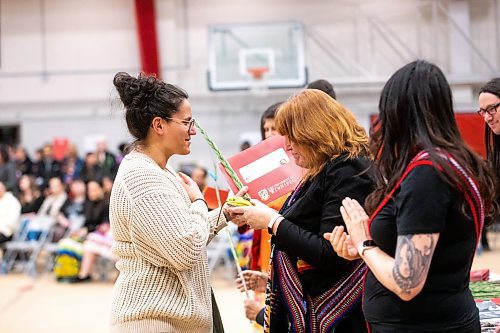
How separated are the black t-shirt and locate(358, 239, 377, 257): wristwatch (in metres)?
0.04

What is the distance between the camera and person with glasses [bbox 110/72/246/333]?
A: 2152 mm

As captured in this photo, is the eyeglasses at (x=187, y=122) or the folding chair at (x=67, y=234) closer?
the eyeglasses at (x=187, y=122)

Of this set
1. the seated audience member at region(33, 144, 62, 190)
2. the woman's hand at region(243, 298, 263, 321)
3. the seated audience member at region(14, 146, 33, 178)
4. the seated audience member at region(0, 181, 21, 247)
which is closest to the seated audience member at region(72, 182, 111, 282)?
the seated audience member at region(0, 181, 21, 247)

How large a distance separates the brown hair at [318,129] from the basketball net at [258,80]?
9.21m

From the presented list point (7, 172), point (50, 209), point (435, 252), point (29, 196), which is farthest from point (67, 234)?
point (435, 252)

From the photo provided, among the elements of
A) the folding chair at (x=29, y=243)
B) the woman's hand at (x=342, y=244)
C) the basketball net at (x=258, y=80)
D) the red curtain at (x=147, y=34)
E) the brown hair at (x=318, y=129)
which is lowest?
the folding chair at (x=29, y=243)

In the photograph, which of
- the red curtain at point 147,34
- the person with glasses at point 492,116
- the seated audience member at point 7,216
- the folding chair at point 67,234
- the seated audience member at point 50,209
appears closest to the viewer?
the person with glasses at point 492,116

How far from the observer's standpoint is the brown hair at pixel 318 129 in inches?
86.4

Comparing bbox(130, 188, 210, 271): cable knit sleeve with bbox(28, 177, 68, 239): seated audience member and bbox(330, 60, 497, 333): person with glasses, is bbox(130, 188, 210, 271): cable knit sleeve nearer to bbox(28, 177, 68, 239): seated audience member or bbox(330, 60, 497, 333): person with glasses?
bbox(330, 60, 497, 333): person with glasses

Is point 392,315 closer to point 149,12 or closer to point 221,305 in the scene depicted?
point 221,305

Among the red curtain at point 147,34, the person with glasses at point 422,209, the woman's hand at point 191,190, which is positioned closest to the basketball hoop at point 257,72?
the red curtain at point 147,34

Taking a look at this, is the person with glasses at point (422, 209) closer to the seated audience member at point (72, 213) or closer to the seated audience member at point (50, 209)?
the seated audience member at point (72, 213)

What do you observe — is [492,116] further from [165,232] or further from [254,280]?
[165,232]

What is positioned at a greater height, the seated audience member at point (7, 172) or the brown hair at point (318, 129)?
the brown hair at point (318, 129)
